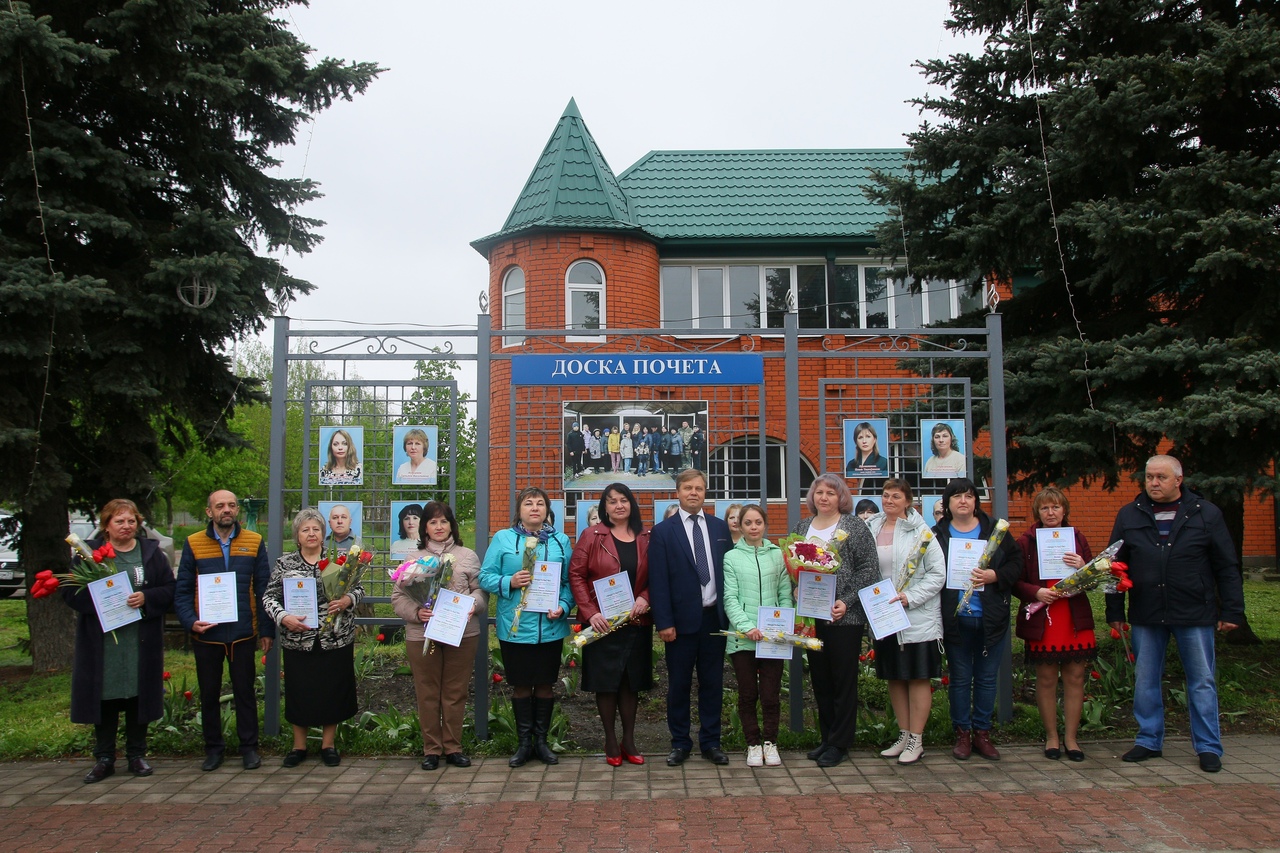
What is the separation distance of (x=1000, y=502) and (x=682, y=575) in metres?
2.75

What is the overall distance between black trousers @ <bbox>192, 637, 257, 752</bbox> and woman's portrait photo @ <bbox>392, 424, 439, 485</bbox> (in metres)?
1.55

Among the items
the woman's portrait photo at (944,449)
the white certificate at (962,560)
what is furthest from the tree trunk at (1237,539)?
the white certificate at (962,560)

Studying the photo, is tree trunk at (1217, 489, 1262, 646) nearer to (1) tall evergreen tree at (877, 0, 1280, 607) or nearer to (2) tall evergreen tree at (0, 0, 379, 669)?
(1) tall evergreen tree at (877, 0, 1280, 607)

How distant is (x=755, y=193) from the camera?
56.0ft

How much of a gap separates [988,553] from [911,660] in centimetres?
86

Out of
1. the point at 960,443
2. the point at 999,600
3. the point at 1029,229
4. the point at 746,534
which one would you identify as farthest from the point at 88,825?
the point at 1029,229

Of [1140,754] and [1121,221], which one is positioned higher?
[1121,221]

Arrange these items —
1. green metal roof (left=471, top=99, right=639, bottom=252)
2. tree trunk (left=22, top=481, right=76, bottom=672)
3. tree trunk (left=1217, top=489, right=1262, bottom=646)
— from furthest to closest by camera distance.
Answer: green metal roof (left=471, top=99, right=639, bottom=252), tree trunk (left=22, top=481, right=76, bottom=672), tree trunk (left=1217, top=489, right=1262, bottom=646)

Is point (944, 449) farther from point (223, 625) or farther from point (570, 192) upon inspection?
point (570, 192)

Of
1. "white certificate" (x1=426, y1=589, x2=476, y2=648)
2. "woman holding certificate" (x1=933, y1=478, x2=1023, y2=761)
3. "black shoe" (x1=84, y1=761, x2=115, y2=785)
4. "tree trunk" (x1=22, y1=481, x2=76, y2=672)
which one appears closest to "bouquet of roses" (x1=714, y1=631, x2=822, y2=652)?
"woman holding certificate" (x1=933, y1=478, x2=1023, y2=761)

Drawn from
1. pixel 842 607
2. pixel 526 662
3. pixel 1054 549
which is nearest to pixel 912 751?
pixel 842 607

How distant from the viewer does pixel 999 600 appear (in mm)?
6160

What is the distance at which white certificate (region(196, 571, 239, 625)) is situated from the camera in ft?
20.1

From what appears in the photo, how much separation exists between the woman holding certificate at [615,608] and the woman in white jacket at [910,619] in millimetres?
1615
